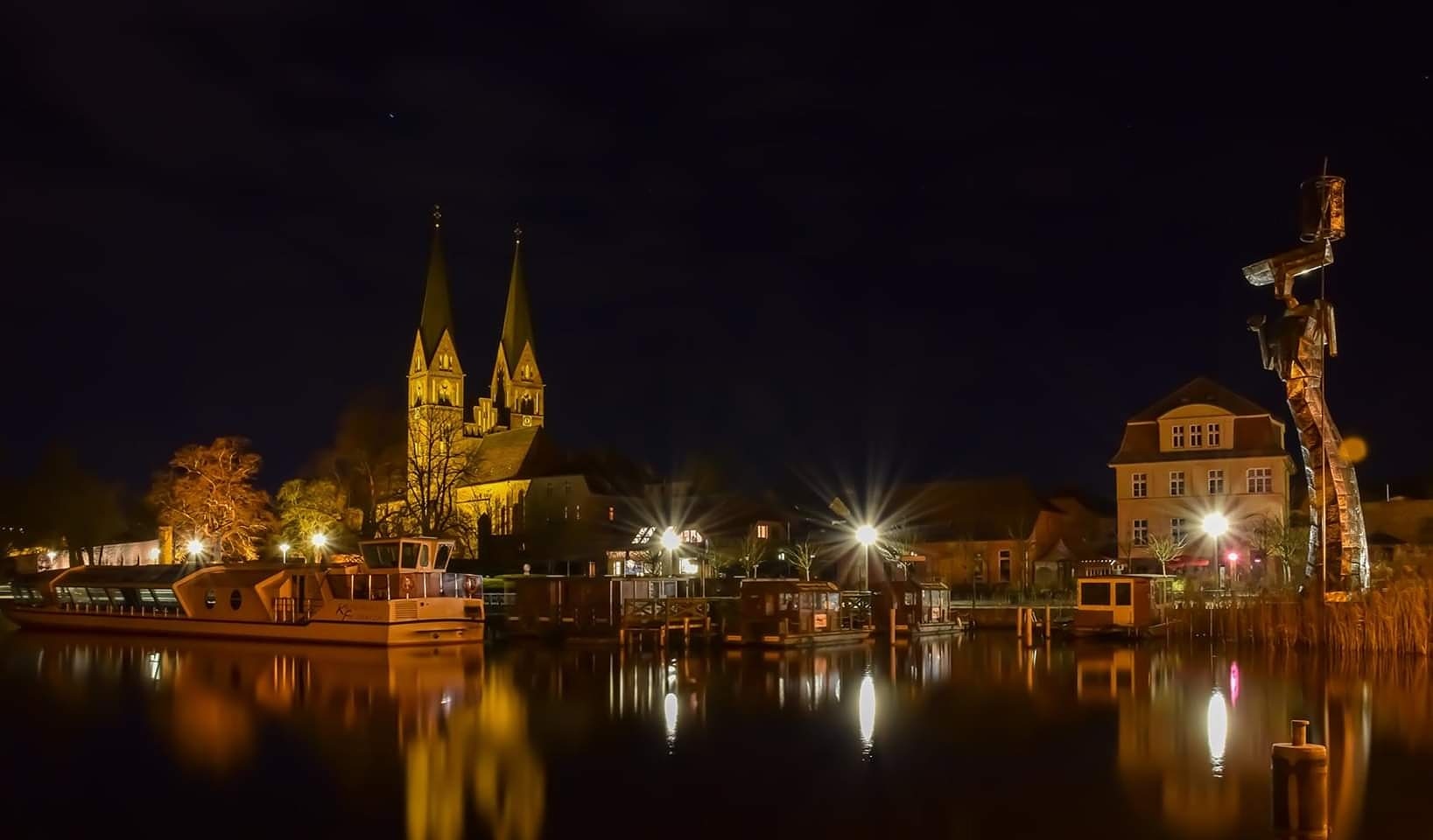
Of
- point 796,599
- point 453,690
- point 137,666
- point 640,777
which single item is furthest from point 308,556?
point 640,777

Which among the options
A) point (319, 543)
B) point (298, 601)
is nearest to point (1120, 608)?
point (298, 601)

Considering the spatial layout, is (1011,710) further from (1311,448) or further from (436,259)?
(436,259)

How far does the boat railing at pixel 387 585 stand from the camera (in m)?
45.5

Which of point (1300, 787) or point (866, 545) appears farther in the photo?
point (866, 545)

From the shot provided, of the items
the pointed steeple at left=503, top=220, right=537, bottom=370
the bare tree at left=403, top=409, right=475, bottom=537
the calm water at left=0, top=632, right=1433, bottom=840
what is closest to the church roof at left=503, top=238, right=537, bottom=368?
the pointed steeple at left=503, top=220, right=537, bottom=370

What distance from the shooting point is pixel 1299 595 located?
1596 inches

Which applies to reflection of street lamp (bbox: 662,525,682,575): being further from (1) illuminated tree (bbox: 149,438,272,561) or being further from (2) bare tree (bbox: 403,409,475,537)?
(1) illuminated tree (bbox: 149,438,272,561)

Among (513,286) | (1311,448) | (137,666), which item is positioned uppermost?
(513,286)

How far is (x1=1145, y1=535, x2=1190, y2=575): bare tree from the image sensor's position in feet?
187

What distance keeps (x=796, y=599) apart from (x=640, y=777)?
22874 millimetres

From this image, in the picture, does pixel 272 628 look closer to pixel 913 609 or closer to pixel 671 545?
pixel 671 545

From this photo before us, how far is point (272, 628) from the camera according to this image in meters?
48.3

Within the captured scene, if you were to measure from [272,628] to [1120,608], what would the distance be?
2834 centimetres

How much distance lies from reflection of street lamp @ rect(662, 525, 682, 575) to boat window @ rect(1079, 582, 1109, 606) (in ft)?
59.8
